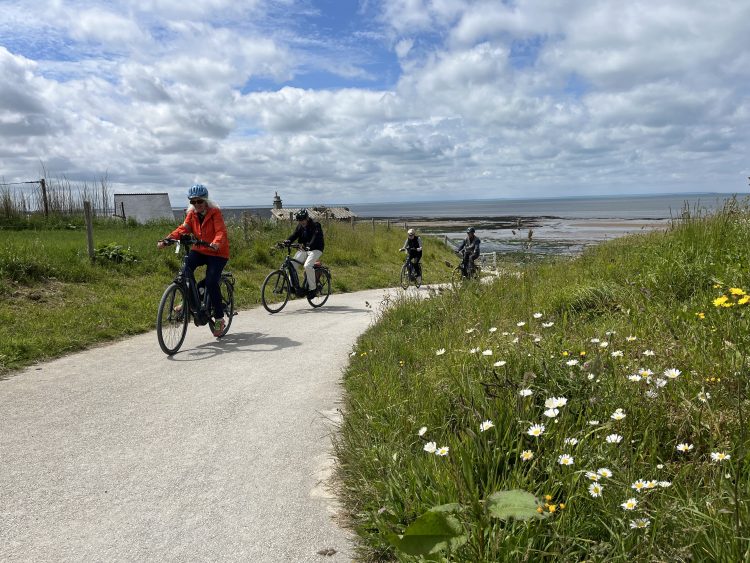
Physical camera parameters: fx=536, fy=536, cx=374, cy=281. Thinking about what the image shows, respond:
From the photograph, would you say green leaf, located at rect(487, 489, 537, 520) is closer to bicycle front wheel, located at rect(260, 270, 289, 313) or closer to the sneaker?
the sneaker

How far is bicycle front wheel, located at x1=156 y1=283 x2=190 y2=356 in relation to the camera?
23.6ft

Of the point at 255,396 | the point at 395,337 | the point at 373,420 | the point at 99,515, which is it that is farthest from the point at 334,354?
the point at 99,515

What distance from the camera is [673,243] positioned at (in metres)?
7.73

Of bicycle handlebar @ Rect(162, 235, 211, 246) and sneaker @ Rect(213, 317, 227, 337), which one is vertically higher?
bicycle handlebar @ Rect(162, 235, 211, 246)

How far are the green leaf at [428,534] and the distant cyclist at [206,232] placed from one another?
21.4ft

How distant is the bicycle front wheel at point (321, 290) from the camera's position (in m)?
12.4

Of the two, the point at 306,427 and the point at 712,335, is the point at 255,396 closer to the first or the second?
the point at 306,427

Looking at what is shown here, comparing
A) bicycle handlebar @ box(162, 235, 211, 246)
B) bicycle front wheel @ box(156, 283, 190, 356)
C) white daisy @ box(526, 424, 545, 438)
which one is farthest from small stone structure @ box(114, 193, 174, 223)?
white daisy @ box(526, 424, 545, 438)

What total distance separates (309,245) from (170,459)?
334 inches

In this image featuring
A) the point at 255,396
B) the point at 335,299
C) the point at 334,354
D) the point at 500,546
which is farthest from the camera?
the point at 335,299

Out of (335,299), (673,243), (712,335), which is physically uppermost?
(673,243)

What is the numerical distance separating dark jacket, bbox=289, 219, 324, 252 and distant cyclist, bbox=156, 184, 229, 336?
13.0 feet

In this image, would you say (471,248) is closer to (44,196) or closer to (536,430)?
(536,430)

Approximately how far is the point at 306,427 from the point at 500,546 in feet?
8.79
